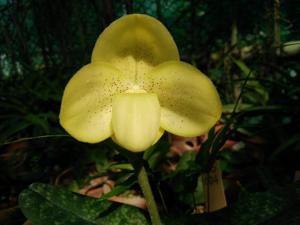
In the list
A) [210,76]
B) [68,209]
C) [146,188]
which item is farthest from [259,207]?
[210,76]

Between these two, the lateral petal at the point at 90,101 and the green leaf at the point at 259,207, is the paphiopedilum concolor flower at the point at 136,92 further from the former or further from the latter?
the green leaf at the point at 259,207

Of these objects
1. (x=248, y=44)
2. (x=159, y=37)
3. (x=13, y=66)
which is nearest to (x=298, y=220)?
(x=159, y=37)

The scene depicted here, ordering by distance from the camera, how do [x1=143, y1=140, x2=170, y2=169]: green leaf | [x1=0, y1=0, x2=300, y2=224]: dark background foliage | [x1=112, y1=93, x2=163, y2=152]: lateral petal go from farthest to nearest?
[x1=0, y1=0, x2=300, y2=224]: dark background foliage
[x1=143, y1=140, x2=170, y2=169]: green leaf
[x1=112, y1=93, x2=163, y2=152]: lateral petal

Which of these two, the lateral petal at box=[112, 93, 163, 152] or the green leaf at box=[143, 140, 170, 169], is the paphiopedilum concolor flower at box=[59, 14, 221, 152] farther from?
the green leaf at box=[143, 140, 170, 169]

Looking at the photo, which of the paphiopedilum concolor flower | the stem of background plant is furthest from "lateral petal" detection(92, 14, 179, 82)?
the stem of background plant

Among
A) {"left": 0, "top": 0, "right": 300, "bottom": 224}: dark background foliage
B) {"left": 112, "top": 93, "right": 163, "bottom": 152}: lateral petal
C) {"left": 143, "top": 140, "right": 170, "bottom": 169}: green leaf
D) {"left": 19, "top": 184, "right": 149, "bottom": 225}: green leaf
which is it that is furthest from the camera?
{"left": 0, "top": 0, "right": 300, "bottom": 224}: dark background foliage

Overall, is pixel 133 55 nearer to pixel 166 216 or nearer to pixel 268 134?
pixel 166 216
